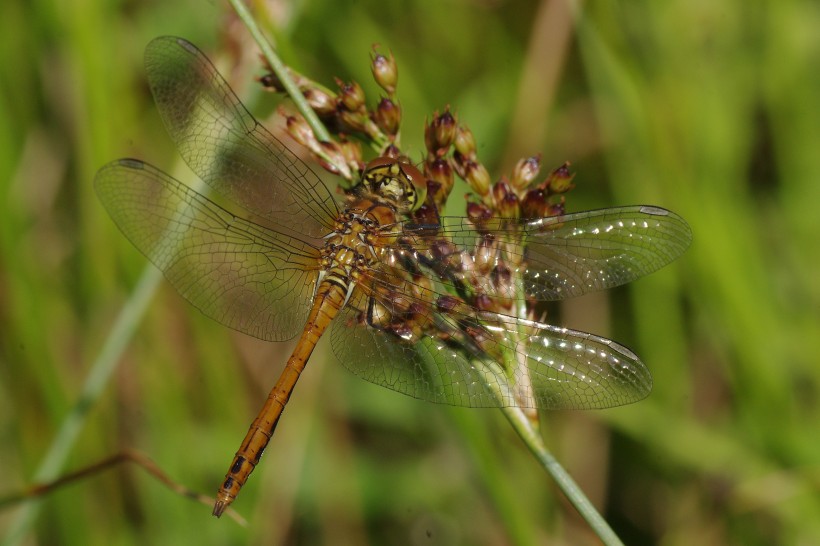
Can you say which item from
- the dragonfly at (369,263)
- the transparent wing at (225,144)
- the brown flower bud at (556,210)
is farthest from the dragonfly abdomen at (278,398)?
the brown flower bud at (556,210)

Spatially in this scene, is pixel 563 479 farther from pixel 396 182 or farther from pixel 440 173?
pixel 396 182

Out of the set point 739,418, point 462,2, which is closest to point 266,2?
point 462,2

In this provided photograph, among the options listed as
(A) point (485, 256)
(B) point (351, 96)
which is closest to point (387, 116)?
(B) point (351, 96)

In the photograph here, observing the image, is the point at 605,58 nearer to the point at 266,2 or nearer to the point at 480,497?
the point at 266,2

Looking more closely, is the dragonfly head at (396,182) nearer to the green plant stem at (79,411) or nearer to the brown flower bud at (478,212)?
the brown flower bud at (478,212)

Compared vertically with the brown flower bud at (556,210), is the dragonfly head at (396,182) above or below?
above

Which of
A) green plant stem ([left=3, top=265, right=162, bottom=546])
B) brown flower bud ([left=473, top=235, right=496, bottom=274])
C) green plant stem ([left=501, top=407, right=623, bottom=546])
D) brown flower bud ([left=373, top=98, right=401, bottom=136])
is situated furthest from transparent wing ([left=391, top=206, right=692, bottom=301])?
green plant stem ([left=3, top=265, right=162, bottom=546])
